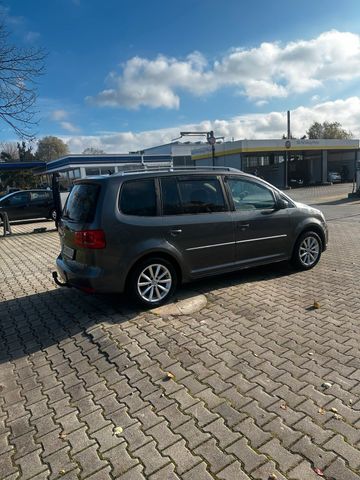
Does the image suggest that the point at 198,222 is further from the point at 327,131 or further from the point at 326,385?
the point at 327,131

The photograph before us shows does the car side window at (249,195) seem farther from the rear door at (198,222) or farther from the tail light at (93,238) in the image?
the tail light at (93,238)

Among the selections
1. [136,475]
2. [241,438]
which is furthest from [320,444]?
[136,475]

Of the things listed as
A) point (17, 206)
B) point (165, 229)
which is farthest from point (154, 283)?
point (17, 206)

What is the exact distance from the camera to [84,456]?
2412 millimetres

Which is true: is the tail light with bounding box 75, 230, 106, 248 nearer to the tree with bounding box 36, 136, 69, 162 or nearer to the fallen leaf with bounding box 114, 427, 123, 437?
the fallen leaf with bounding box 114, 427, 123, 437

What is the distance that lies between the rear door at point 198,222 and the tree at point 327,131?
7870 centimetres

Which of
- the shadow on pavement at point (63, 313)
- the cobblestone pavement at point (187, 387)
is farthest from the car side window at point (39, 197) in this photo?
the cobblestone pavement at point (187, 387)

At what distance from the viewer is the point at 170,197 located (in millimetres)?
4789

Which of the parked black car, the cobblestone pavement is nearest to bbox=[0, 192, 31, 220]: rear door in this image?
the parked black car

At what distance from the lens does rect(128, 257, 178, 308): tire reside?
4.52m

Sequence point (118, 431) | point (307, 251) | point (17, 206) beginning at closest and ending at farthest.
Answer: point (118, 431) < point (307, 251) < point (17, 206)

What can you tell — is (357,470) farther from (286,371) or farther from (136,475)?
(136,475)

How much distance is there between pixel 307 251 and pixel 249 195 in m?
1.53

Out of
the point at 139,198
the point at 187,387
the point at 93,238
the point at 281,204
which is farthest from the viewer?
the point at 281,204
